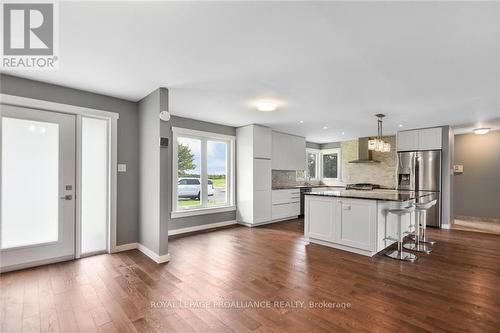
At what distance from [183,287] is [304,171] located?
20.3 feet

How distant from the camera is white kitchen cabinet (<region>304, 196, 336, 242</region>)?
13.6ft

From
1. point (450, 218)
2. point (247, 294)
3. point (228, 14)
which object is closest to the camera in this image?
point (228, 14)

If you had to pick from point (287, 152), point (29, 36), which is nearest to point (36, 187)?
point (29, 36)

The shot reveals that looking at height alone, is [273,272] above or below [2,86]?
below

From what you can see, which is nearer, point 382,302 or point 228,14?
point 228,14

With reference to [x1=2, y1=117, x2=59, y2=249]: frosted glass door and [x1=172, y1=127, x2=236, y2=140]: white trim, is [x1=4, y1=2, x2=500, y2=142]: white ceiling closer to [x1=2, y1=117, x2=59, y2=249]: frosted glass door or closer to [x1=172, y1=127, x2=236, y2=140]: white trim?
[x1=2, y1=117, x2=59, y2=249]: frosted glass door

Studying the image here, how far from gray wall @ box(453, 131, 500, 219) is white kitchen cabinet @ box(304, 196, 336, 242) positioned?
5.29 meters

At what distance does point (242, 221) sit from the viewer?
6.05 meters

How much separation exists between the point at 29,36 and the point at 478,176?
9418 mm

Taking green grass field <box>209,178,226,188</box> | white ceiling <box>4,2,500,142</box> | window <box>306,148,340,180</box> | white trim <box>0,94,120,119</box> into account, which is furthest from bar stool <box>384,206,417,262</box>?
window <box>306,148,340,180</box>

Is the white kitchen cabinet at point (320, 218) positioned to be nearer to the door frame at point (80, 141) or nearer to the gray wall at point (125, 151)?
the gray wall at point (125, 151)

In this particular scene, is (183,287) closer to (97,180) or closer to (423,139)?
(97,180)

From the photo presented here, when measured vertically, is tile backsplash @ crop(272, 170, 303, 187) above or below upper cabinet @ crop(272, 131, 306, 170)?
below

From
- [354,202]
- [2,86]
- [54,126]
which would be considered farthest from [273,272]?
[2,86]
